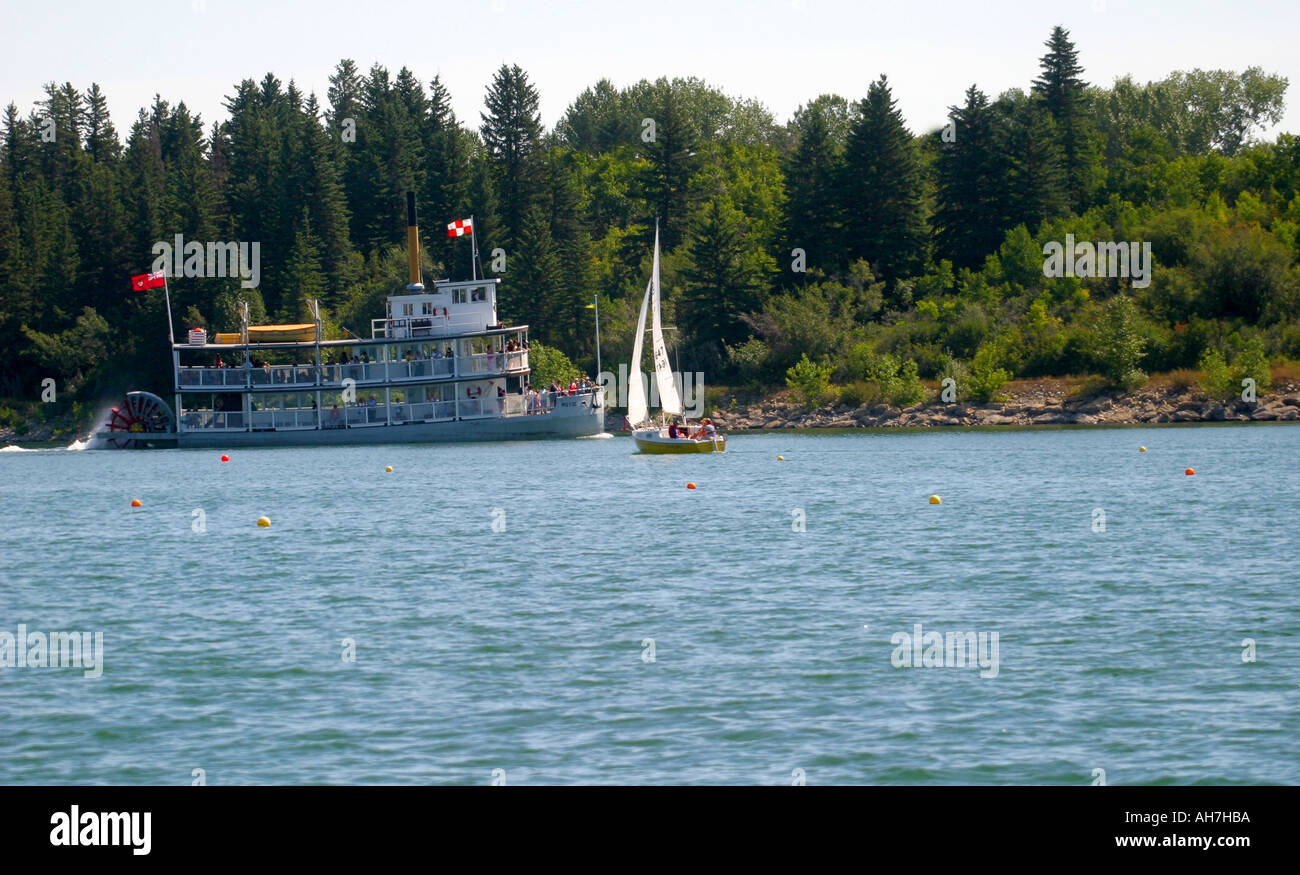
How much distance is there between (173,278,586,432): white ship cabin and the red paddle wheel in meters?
3.32

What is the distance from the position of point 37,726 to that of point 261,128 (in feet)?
431

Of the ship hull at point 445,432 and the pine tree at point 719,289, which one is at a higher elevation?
the pine tree at point 719,289

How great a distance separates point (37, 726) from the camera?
19.6m

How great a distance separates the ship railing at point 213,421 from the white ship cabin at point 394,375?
7 cm

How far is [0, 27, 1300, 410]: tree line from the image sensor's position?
335 feet

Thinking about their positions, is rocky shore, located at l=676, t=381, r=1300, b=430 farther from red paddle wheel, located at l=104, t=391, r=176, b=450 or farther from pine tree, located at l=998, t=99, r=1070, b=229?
red paddle wheel, located at l=104, t=391, r=176, b=450

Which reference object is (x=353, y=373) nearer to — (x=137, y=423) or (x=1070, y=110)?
(x=137, y=423)

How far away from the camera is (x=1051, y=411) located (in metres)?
95.8

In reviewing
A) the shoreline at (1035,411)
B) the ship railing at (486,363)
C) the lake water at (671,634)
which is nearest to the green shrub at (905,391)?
Answer: the shoreline at (1035,411)

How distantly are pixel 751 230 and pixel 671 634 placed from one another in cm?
10786

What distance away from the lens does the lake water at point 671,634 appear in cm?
1761

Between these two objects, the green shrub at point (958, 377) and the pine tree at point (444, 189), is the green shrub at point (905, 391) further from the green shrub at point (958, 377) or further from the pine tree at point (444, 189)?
the pine tree at point (444, 189)
